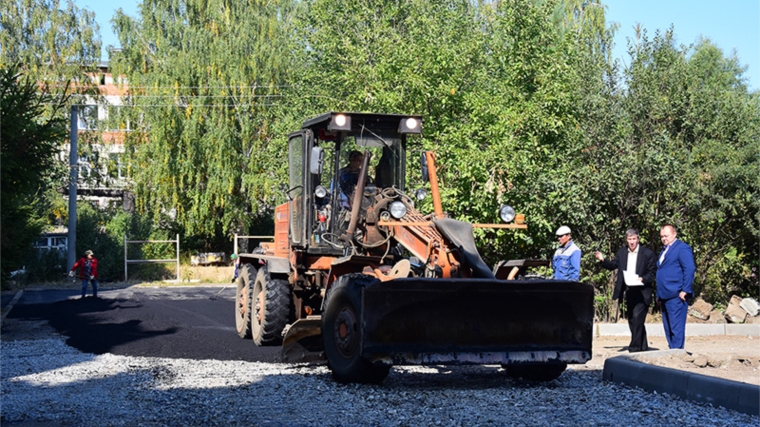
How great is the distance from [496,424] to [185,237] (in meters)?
36.4

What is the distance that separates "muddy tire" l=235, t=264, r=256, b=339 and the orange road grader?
0.86 meters

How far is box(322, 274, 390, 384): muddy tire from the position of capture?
8.88 m

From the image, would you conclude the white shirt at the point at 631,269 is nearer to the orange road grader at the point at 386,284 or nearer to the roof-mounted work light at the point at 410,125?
the orange road grader at the point at 386,284

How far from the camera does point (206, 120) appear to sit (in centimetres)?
3950

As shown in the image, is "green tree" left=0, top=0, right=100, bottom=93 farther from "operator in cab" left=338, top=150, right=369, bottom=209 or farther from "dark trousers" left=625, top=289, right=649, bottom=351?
"dark trousers" left=625, top=289, right=649, bottom=351

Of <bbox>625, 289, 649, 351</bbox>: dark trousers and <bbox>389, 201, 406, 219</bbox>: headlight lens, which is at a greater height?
<bbox>389, 201, 406, 219</bbox>: headlight lens

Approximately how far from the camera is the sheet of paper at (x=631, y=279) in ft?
38.3

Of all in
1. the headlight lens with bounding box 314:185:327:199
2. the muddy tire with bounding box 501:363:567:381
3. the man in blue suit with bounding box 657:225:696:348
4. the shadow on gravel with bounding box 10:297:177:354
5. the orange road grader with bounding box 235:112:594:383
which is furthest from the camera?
the shadow on gravel with bounding box 10:297:177:354

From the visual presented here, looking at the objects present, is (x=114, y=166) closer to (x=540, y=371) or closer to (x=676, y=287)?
(x=676, y=287)

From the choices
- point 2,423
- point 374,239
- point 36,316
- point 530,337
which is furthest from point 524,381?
point 36,316

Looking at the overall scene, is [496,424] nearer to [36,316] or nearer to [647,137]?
[647,137]

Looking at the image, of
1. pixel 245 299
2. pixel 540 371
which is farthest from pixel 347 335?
pixel 245 299

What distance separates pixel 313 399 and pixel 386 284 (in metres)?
1.36

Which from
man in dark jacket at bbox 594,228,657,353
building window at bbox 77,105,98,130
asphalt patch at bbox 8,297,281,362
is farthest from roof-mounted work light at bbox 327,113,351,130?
building window at bbox 77,105,98,130
